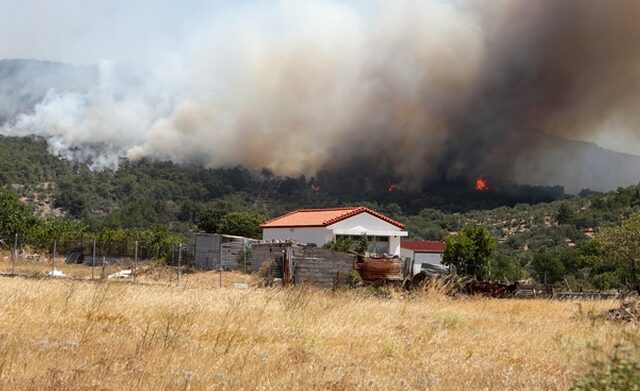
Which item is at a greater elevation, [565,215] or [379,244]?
[565,215]

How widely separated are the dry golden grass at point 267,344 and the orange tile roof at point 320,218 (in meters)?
35.2

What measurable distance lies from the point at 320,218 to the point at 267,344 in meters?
43.2

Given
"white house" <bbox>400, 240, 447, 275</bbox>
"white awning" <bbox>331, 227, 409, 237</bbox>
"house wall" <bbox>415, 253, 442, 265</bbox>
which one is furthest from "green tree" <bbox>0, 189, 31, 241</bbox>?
"house wall" <bbox>415, 253, 442, 265</bbox>

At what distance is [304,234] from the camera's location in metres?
51.4

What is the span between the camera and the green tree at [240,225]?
66938 millimetres

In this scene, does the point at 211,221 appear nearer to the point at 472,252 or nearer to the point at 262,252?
the point at 262,252

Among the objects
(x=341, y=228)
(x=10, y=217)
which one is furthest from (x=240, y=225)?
(x=10, y=217)

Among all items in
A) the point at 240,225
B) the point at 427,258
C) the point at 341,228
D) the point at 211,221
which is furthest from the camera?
the point at 211,221

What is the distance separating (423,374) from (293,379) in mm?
1754

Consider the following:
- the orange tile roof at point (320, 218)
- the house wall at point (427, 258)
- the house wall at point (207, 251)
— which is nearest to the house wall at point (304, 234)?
the orange tile roof at point (320, 218)

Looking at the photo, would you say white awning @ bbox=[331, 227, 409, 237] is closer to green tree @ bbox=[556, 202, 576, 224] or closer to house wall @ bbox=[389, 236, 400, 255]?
house wall @ bbox=[389, 236, 400, 255]

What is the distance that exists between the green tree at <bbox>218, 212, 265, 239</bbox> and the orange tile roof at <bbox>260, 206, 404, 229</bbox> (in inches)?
402

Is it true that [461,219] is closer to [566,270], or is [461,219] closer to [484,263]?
[566,270]

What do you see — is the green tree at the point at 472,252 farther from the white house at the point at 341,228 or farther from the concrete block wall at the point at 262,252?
the concrete block wall at the point at 262,252
